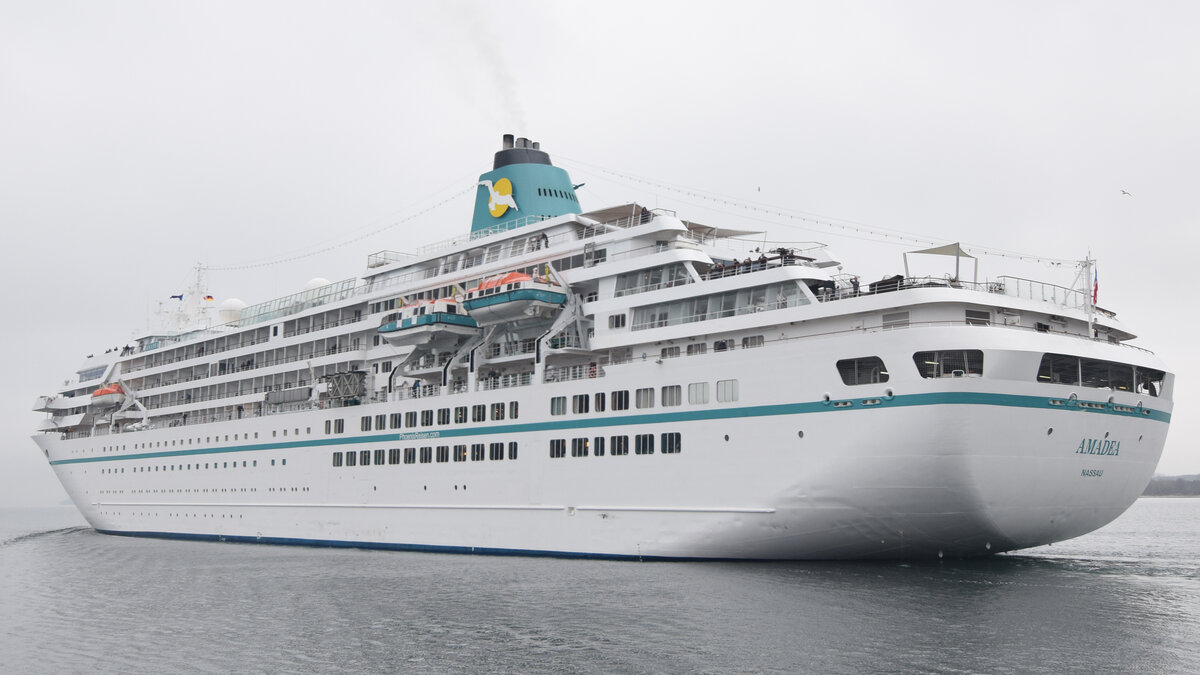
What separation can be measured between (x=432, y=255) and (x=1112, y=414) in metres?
25.6

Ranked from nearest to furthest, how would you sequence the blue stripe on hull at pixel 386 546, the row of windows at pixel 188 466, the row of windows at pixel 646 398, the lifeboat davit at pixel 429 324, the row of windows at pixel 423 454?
the row of windows at pixel 646 398 < the blue stripe on hull at pixel 386 546 < the row of windows at pixel 423 454 < the lifeboat davit at pixel 429 324 < the row of windows at pixel 188 466

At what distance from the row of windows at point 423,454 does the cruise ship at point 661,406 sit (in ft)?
0.29

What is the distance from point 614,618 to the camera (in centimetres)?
2064

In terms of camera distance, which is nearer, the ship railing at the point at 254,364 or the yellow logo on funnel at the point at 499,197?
the yellow logo on funnel at the point at 499,197

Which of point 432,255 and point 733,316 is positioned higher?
point 432,255

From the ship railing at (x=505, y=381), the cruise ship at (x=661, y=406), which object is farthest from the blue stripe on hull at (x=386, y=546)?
the ship railing at (x=505, y=381)

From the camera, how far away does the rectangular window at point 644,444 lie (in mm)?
28875

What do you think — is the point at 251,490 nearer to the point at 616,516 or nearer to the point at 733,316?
the point at 616,516

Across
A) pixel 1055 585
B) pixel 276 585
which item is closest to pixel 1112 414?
pixel 1055 585

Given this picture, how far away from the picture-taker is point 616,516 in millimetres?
29438

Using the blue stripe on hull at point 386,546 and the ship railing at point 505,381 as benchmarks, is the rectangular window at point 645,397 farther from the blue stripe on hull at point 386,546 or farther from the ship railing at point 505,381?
the ship railing at point 505,381

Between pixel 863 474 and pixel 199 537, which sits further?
pixel 199 537

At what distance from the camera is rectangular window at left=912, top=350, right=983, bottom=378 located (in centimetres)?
2423

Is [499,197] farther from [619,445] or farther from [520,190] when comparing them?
[619,445]
